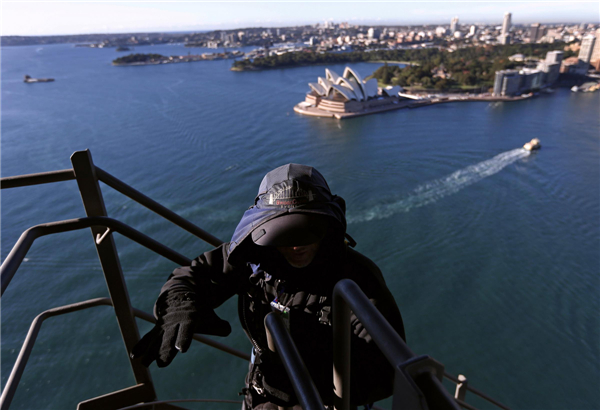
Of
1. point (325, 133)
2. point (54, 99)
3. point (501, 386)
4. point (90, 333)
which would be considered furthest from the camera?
point (54, 99)

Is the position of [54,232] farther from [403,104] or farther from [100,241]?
Answer: [403,104]

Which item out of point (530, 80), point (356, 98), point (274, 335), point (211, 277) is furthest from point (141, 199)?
point (530, 80)

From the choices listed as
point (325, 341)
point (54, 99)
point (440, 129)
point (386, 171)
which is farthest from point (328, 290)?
point (54, 99)

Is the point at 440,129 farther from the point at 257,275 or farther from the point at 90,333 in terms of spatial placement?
the point at 257,275

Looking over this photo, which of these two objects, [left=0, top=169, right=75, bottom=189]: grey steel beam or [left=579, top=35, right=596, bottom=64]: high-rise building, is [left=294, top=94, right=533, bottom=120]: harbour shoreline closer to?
[left=579, top=35, right=596, bottom=64]: high-rise building

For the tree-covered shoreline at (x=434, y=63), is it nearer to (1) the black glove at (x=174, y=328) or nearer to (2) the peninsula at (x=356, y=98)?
(2) the peninsula at (x=356, y=98)

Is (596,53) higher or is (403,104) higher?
(596,53)
